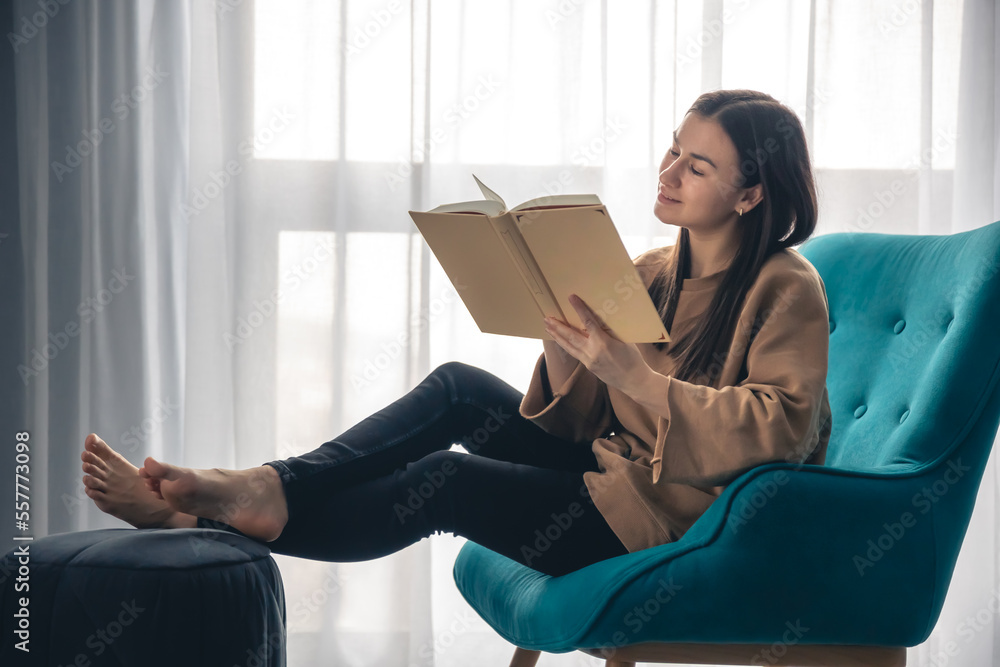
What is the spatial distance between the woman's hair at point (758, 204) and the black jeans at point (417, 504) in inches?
10.0

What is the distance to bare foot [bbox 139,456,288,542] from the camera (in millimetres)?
975

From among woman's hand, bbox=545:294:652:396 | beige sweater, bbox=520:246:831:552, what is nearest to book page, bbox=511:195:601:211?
woman's hand, bbox=545:294:652:396

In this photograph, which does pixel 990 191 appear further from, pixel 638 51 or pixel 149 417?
pixel 149 417

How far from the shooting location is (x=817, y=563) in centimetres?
89

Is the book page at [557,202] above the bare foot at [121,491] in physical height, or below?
above

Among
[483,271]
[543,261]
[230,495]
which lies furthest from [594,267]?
[230,495]

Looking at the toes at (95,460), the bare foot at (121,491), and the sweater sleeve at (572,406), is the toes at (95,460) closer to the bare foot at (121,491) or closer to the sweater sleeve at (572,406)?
the bare foot at (121,491)

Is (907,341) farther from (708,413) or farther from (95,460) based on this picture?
(95,460)

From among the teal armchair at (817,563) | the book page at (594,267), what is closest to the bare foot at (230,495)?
the teal armchair at (817,563)

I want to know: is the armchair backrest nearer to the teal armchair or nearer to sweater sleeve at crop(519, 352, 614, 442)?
the teal armchair

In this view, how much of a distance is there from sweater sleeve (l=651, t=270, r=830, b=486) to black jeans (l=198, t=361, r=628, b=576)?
0.16 meters

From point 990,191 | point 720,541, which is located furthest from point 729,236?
point 990,191

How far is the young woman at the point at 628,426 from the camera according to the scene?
0.96m

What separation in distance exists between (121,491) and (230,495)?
18cm
